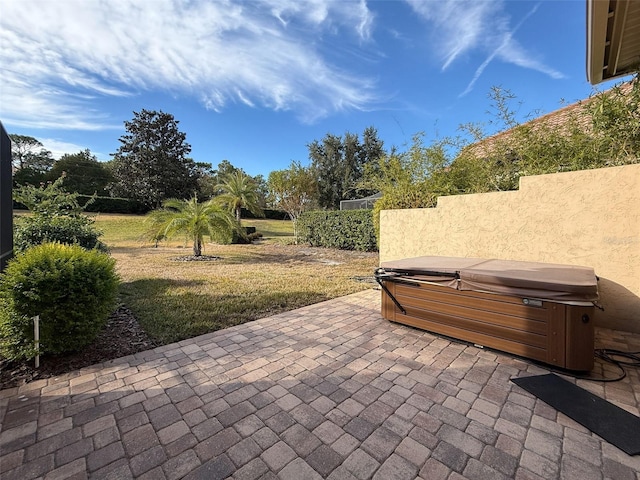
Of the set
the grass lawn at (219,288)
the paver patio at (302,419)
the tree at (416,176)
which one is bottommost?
the paver patio at (302,419)

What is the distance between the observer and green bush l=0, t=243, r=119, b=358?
2486 mm

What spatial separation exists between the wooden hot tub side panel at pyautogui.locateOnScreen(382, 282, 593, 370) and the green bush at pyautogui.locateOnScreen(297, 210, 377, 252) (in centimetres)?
829

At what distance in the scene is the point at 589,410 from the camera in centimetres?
200

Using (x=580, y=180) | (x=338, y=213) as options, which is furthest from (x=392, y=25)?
(x=338, y=213)

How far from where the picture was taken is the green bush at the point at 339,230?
12.0 metres

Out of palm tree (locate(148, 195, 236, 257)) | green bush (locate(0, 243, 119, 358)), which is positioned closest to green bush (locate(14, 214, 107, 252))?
green bush (locate(0, 243, 119, 358))

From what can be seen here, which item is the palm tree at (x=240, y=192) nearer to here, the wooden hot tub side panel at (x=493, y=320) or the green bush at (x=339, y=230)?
the green bush at (x=339, y=230)

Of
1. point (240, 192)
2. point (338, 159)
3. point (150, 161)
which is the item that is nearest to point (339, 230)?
point (240, 192)

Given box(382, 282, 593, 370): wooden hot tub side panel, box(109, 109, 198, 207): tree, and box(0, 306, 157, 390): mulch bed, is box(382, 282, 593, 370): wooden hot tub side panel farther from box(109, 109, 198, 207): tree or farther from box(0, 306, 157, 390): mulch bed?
box(109, 109, 198, 207): tree

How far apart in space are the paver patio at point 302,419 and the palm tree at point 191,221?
6.99m

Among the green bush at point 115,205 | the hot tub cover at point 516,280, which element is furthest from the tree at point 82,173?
the hot tub cover at point 516,280

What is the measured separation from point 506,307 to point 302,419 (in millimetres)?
2281

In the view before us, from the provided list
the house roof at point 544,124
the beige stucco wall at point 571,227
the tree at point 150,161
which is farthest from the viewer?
the tree at point 150,161

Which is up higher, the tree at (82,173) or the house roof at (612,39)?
the tree at (82,173)
